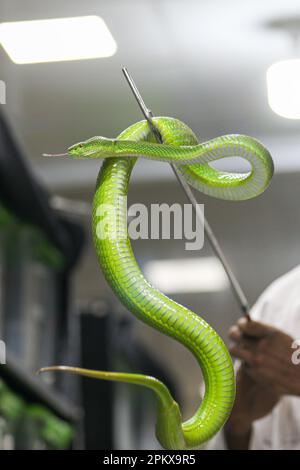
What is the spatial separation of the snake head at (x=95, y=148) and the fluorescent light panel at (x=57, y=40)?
234mm

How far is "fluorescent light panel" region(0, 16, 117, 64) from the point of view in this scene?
2.31ft

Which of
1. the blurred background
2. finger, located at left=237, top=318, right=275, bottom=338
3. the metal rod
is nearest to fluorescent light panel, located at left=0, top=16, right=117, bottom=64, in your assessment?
the blurred background

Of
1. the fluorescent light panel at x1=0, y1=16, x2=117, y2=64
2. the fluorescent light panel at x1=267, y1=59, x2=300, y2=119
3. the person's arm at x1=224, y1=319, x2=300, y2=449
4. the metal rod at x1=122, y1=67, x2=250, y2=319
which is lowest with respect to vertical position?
the person's arm at x1=224, y1=319, x2=300, y2=449

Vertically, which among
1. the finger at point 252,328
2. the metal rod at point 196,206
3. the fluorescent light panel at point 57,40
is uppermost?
the fluorescent light panel at point 57,40

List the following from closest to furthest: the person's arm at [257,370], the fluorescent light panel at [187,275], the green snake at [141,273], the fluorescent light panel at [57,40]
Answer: the green snake at [141,273], the person's arm at [257,370], the fluorescent light panel at [57,40], the fluorescent light panel at [187,275]

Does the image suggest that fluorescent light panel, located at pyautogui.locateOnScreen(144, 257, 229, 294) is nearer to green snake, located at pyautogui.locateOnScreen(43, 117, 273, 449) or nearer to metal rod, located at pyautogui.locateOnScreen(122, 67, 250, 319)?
metal rod, located at pyautogui.locateOnScreen(122, 67, 250, 319)

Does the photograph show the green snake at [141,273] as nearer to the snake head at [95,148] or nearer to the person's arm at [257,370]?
the snake head at [95,148]

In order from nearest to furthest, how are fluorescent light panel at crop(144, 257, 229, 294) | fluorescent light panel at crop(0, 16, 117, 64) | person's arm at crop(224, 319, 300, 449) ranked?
person's arm at crop(224, 319, 300, 449) → fluorescent light panel at crop(0, 16, 117, 64) → fluorescent light panel at crop(144, 257, 229, 294)

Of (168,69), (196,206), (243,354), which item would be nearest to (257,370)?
(243,354)

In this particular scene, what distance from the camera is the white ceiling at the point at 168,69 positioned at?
2.13ft

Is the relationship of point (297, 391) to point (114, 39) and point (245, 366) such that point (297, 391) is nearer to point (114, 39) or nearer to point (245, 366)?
point (245, 366)

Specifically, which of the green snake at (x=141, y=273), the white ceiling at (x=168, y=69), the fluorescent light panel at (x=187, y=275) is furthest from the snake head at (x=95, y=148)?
the fluorescent light panel at (x=187, y=275)
